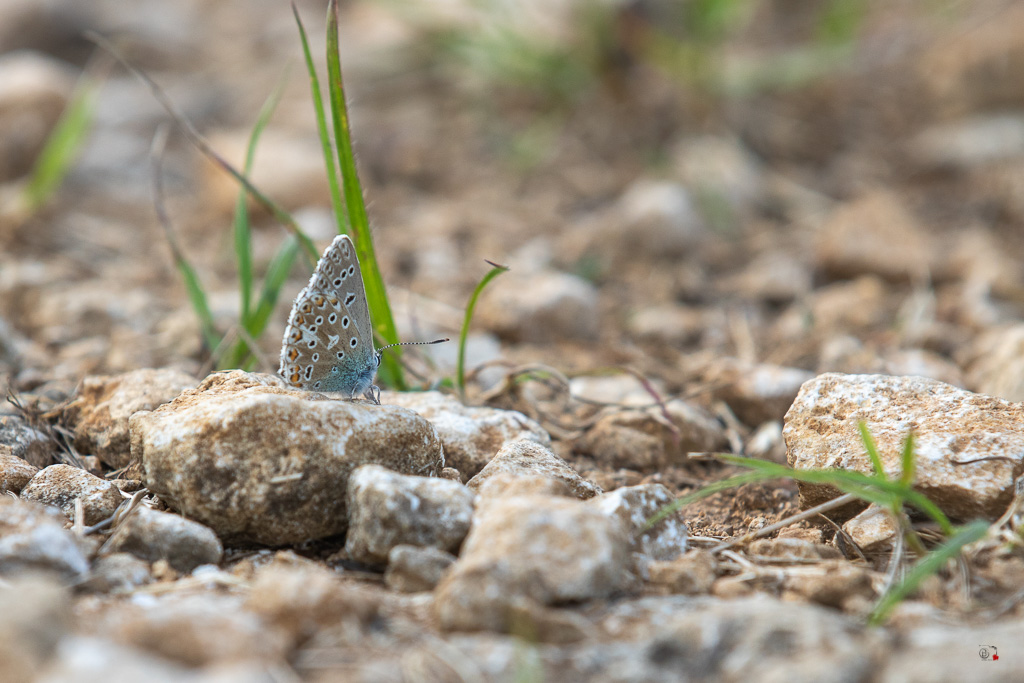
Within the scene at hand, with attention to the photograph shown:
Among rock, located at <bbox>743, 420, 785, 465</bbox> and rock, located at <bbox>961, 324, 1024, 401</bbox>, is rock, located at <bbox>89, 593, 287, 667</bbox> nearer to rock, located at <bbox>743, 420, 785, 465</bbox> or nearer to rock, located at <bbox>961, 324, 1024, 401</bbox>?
rock, located at <bbox>743, 420, 785, 465</bbox>

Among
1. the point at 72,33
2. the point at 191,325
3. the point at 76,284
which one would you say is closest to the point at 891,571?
the point at 191,325

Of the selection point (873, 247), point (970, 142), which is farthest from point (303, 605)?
point (970, 142)

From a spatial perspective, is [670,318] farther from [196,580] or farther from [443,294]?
[196,580]

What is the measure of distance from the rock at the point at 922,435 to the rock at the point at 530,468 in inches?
22.3

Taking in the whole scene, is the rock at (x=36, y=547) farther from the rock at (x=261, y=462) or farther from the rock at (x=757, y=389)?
the rock at (x=757, y=389)

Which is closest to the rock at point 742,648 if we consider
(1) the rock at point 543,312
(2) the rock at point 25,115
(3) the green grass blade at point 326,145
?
(3) the green grass blade at point 326,145

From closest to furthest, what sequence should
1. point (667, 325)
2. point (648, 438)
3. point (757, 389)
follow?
point (648, 438) < point (757, 389) < point (667, 325)

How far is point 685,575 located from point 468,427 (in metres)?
0.82

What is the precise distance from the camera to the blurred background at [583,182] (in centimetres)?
354

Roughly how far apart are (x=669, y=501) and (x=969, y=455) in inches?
27.6

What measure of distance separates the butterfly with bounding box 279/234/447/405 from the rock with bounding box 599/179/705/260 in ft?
8.08

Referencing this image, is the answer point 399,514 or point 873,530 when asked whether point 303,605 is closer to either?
point 399,514

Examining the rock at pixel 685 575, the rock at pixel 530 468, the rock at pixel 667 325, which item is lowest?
the rock at pixel 685 575

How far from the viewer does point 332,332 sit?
222cm
